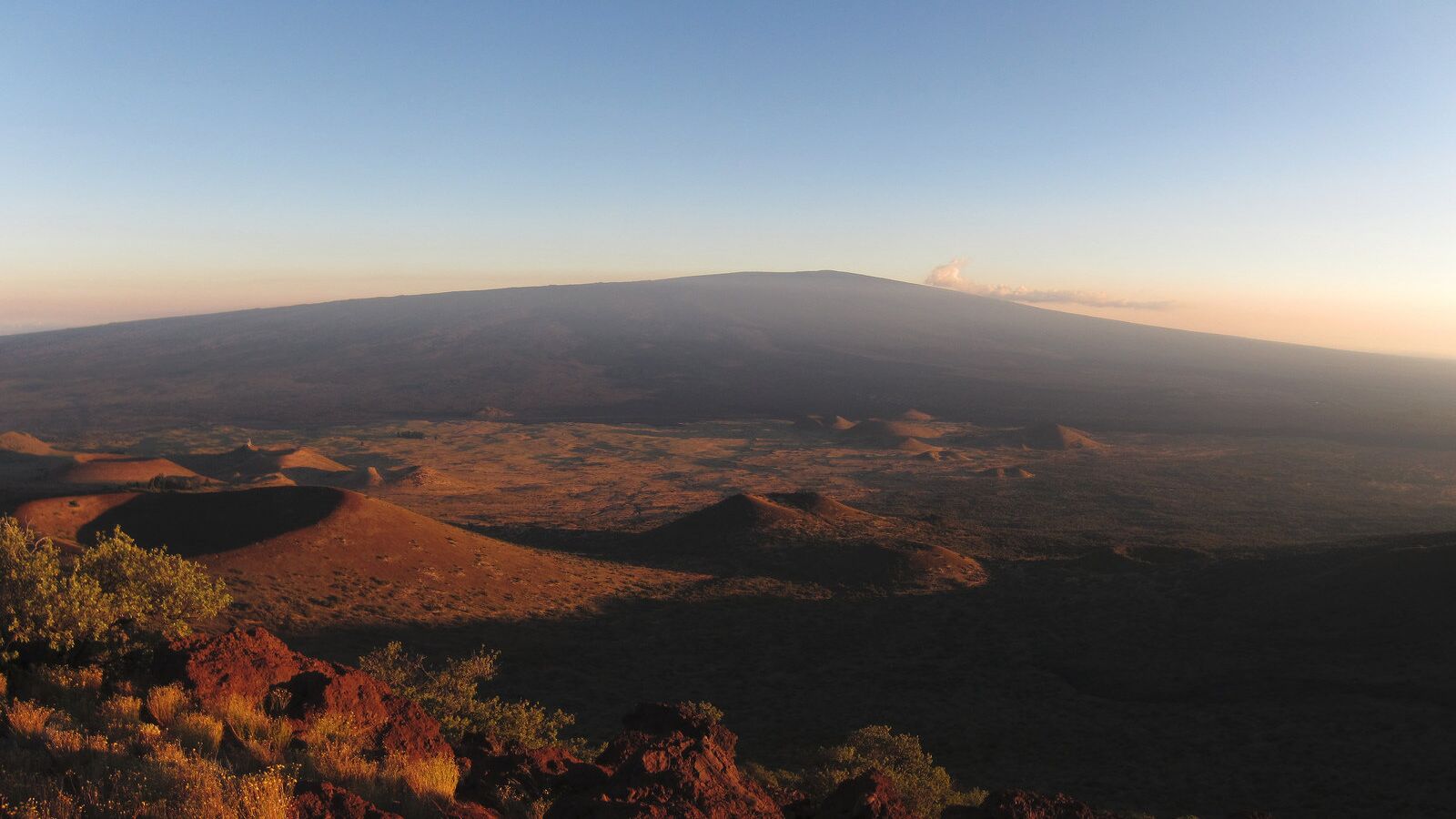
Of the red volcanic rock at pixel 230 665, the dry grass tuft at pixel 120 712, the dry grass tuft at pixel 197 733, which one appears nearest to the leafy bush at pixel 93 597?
the red volcanic rock at pixel 230 665

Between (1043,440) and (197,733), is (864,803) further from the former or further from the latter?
(1043,440)

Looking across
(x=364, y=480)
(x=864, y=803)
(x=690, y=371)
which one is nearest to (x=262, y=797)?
(x=864, y=803)

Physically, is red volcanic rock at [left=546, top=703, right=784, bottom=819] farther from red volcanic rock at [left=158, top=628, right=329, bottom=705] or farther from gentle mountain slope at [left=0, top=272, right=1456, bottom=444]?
gentle mountain slope at [left=0, top=272, right=1456, bottom=444]

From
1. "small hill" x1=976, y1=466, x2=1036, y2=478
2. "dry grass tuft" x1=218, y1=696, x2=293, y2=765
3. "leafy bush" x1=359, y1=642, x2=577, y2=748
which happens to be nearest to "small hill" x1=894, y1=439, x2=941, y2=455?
"small hill" x1=976, y1=466, x2=1036, y2=478

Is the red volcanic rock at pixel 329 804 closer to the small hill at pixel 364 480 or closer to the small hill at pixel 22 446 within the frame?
the small hill at pixel 364 480

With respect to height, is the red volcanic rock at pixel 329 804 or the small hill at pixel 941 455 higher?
the red volcanic rock at pixel 329 804

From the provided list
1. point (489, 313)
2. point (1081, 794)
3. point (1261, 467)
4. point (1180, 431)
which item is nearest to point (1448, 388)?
A: point (1180, 431)

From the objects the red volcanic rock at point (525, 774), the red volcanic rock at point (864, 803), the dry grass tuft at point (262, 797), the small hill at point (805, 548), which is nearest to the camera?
the dry grass tuft at point (262, 797)

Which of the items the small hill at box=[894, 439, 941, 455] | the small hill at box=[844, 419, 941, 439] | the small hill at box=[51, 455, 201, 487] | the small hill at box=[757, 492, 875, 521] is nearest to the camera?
the small hill at box=[757, 492, 875, 521]

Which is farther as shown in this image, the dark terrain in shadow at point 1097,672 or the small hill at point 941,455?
the small hill at point 941,455
